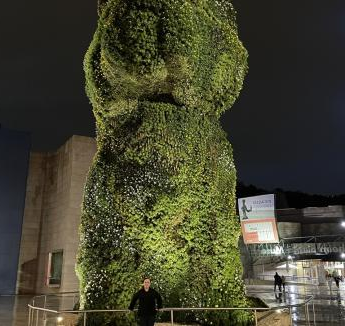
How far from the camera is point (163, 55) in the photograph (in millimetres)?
7328

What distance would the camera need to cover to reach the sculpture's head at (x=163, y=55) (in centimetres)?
725

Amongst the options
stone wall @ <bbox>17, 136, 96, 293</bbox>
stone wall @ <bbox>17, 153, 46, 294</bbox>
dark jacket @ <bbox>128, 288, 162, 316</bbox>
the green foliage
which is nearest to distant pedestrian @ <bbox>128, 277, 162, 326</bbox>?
dark jacket @ <bbox>128, 288, 162, 316</bbox>

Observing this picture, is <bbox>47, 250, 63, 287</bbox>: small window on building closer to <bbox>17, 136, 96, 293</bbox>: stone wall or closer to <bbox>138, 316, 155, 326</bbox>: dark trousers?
<bbox>17, 136, 96, 293</bbox>: stone wall

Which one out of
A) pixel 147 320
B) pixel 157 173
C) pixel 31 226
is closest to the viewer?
pixel 147 320

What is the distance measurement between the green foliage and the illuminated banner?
2512 centimetres

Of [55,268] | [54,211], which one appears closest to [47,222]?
[54,211]

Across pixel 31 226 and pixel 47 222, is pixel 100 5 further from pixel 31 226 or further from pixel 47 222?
pixel 31 226

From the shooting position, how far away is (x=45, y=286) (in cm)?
2378

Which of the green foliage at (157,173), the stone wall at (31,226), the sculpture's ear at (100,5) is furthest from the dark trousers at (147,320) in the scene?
the stone wall at (31,226)

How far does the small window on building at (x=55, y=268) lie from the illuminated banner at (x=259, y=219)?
16780 mm

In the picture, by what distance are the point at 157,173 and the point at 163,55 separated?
211 cm

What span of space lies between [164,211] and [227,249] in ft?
4.90

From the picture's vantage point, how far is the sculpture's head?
7.25m

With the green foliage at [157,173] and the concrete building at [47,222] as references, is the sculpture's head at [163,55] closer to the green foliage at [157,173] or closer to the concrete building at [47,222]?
the green foliage at [157,173]
